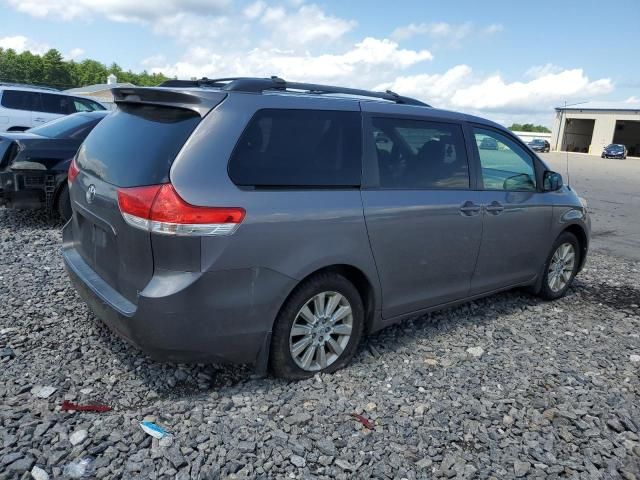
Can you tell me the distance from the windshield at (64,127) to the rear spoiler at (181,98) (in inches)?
179

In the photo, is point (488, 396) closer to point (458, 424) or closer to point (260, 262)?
point (458, 424)

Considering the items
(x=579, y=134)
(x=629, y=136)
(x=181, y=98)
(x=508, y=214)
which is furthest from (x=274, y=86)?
(x=629, y=136)

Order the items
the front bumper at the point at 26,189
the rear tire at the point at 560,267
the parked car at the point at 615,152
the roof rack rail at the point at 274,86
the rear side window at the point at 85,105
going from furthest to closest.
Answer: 1. the parked car at the point at 615,152
2. the rear side window at the point at 85,105
3. the front bumper at the point at 26,189
4. the rear tire at the point at 560,267
5. the roof rack rail at the point at 274,86

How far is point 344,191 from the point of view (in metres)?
3.44

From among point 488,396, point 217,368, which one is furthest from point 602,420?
point 217,368

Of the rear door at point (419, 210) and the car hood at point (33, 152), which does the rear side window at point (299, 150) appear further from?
the car hood at point (33, 152)

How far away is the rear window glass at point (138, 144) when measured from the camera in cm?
296

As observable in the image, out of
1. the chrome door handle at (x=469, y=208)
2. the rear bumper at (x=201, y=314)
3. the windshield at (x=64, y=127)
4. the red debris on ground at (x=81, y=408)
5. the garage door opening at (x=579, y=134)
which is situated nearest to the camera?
the rear bumper at (x=201, y=314)

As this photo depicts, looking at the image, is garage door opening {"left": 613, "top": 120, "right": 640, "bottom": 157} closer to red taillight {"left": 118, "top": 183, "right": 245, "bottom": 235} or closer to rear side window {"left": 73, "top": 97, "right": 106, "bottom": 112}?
rear side window {"left": 73, "top": 97, "right": 106, "bottom": 112}

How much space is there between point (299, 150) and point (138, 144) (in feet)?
3.09

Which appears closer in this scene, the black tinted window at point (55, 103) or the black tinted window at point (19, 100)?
the black tinted window at point (19, 100)

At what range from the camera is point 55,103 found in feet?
46.3

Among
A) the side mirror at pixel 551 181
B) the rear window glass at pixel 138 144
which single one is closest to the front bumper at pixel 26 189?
the rear window glass at pixel 138 144

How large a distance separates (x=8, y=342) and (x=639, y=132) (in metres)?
75.6
